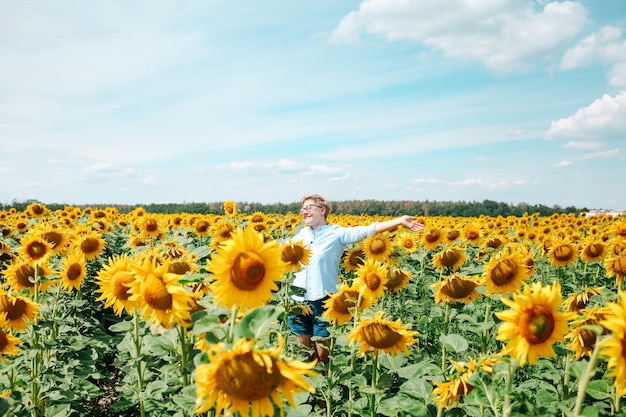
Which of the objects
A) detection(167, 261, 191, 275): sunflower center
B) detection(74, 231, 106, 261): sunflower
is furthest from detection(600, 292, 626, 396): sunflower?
detection(74, 231, 106, 261): sunflower

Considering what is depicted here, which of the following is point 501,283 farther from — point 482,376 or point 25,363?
point 25,363

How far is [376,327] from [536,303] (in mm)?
1287

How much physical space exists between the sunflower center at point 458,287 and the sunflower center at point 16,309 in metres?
3.52

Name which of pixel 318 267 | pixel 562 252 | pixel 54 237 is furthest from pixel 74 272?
pixel 562 252

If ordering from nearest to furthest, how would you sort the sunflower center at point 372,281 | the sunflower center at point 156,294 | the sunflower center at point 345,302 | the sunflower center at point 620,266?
the sunflower center at point 156,294
the sunflower center at point 372,281
the sunflower center at point 345,302
the sunflower center at point 620,266

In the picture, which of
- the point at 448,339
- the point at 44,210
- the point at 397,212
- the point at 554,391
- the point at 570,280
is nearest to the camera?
the point at 448,339

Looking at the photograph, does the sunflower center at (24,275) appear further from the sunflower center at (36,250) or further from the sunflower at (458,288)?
the sunflower at (458,288)

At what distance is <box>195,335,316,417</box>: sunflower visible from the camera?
1.70 meters

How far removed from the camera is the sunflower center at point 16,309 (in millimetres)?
3604

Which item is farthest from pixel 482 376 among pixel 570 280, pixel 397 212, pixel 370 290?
pixel 397 212

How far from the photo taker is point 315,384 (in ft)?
12.0

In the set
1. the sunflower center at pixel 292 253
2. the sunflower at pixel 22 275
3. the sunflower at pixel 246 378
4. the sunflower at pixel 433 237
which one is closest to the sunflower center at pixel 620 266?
the sunflower at pixel 433 237

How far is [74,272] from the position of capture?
5211mm

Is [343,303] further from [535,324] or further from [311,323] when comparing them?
[535,324]
